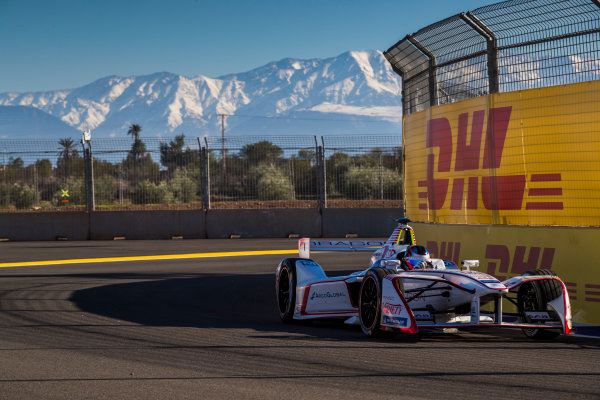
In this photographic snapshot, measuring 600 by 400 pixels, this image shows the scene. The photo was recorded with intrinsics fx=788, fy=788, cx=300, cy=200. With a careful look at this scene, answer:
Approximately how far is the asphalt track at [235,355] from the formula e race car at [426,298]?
0.66 feet

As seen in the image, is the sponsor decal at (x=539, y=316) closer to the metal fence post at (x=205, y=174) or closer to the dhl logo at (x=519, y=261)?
the dhl logo at (x=519, y=261)

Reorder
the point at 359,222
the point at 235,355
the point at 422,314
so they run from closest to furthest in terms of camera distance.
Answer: the point at 235,355 < the point at 422,314 < the point at 359,222

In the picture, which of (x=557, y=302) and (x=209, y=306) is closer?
(x=557, y=302)

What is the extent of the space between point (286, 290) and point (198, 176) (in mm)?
15644

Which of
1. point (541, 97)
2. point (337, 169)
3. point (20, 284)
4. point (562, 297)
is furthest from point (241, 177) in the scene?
point (562, 297)

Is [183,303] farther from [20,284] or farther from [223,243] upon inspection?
[223,243]

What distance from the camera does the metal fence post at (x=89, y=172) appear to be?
24594mm

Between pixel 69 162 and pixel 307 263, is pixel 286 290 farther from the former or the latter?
pixel 69 162

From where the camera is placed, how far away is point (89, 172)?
24.8 m

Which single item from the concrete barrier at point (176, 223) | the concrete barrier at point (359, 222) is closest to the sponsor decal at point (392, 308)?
the concrete barrier at point (359, 222)

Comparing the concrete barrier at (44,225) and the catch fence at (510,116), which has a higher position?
the catch fence at (510,116)

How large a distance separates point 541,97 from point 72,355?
6137 mm

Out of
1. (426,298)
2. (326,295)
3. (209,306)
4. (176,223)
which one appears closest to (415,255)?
(426,298)

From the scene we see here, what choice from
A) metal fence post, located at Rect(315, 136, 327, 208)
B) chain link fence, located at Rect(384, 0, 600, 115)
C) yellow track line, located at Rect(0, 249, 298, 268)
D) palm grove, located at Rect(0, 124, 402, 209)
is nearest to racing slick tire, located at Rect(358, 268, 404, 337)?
chain link fence, located at Rect(384, 0, 600, 115)
